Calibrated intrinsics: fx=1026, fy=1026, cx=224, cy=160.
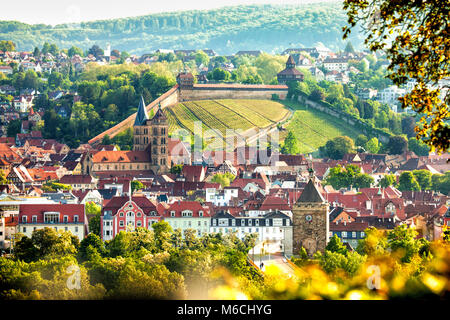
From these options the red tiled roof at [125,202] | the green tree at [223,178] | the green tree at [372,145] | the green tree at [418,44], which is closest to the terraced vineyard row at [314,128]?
the green tree at [372,145]

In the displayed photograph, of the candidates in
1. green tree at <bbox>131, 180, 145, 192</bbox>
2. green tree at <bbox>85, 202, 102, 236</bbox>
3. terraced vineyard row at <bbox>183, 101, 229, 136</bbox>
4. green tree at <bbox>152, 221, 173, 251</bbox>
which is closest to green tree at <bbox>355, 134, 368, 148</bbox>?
terraced vineyard row at <bbox>183, 101, 229, 136</bbox>

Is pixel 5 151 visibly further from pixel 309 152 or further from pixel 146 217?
pixel 146 217

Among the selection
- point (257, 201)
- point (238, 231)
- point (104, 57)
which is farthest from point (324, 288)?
point (104, 57)

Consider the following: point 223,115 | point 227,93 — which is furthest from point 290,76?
point 223,115

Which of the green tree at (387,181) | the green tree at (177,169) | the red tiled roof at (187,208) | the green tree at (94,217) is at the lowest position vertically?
the green tree at (387,181)

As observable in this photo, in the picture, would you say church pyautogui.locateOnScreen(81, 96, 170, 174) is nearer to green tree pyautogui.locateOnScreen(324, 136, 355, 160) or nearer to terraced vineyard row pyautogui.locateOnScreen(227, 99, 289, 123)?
green tree pyautogui.locateOnScreen(324, 136, 355, 160)

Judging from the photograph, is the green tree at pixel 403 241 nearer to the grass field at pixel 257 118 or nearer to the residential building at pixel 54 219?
the residential building at pixel 54 219

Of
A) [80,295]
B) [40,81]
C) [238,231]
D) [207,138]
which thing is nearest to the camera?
[80,295]
